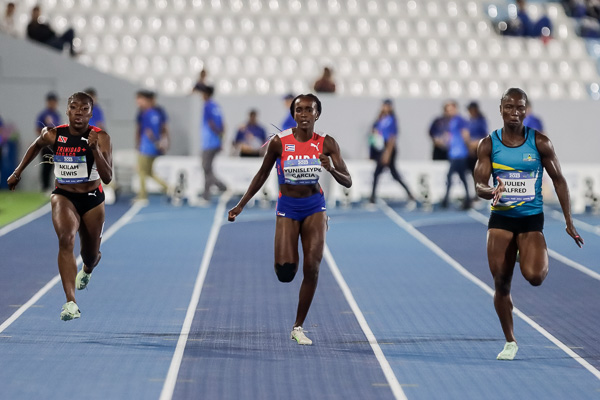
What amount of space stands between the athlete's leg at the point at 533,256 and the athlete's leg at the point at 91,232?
3384 mm

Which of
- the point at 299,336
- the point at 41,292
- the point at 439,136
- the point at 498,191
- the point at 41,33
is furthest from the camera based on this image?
the point at 41,33

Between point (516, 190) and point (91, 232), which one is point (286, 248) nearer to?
point (516, 190)

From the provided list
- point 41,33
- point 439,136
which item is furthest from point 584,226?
point 41,33

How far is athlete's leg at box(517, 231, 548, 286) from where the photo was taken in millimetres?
6945

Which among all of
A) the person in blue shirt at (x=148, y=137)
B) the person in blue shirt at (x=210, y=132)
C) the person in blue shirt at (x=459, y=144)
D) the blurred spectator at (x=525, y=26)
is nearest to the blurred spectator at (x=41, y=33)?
the person in blue shirt at (x=148, y=137)

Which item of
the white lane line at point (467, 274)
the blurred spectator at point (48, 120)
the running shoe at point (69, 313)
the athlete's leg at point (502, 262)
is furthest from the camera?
the blurred spectator at point (48, 120)

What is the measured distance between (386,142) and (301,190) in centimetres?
1221

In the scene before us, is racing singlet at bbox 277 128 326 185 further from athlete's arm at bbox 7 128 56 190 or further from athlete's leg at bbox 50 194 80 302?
athlete's arm at bbox 7 128 56 190

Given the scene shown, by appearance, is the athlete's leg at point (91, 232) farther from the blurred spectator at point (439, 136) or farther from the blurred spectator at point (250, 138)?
the blurred spectator at point (439, 136)

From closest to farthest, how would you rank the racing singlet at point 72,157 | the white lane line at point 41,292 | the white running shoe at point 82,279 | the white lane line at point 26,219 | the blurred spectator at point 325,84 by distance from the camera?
the racing singlet at point 72,157, the white lane line at point 41,292, the white running shoe at point 82,279, the white lane line at point 26,219, the blurred spectator at point 325,84

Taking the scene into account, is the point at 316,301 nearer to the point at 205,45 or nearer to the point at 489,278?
the point at 489,278

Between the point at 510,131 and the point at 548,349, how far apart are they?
1685mm

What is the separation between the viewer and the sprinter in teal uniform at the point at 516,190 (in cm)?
699

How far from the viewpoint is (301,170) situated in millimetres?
7559
